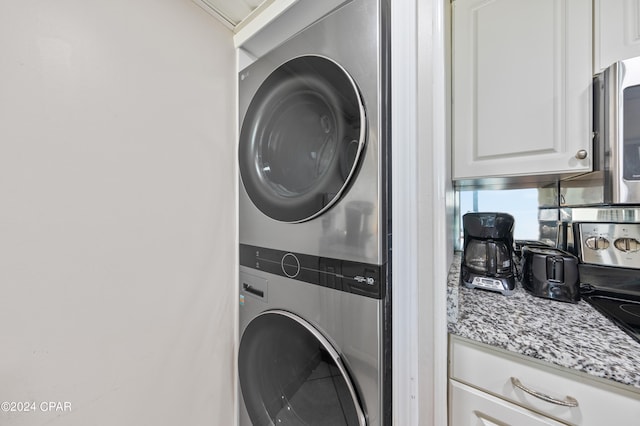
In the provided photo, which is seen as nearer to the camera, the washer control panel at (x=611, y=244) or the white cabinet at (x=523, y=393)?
the white cabinet at (x=523, y=393)

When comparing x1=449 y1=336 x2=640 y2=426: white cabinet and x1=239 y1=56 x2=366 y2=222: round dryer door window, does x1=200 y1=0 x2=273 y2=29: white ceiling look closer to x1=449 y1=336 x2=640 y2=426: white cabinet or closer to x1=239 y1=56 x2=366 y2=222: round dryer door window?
x1=239 y1=56 x2=366 y2=222: round dryer door window

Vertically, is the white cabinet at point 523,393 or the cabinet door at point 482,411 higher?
the white cabinet at point 523,393

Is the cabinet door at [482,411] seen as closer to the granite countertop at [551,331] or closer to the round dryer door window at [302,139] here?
the granite countertop at [551,331]

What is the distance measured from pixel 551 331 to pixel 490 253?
1.22 feet

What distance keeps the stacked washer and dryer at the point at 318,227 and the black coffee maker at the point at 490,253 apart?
629 millimetres

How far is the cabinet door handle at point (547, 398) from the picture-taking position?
0.57 meters

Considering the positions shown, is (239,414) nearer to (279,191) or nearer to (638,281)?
(279,191)

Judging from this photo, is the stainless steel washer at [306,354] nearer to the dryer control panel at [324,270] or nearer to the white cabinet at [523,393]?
the dryer control panel at [324,270]

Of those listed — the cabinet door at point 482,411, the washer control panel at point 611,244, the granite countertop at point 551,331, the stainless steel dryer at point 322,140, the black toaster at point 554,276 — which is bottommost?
the cabinet door at point 482,411

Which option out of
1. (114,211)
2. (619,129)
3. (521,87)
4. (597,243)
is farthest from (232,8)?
(597,243)

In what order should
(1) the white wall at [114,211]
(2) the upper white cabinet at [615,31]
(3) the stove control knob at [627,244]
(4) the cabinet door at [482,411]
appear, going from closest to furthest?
1. (1) the white wall at [114,211]
2. (4) the cabinet door at [482,411]
3. (2) the upper white cabinet at [615,31]
4. (3) the stove control knob at [627,244]

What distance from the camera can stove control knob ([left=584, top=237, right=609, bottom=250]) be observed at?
912 mm

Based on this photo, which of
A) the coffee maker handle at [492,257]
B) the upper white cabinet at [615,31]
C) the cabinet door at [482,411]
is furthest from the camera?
the coffee maker handle at [492,257]

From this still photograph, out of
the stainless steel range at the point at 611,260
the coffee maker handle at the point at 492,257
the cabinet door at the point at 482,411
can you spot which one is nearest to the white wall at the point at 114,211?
the cabinet door at the point at 482,411
